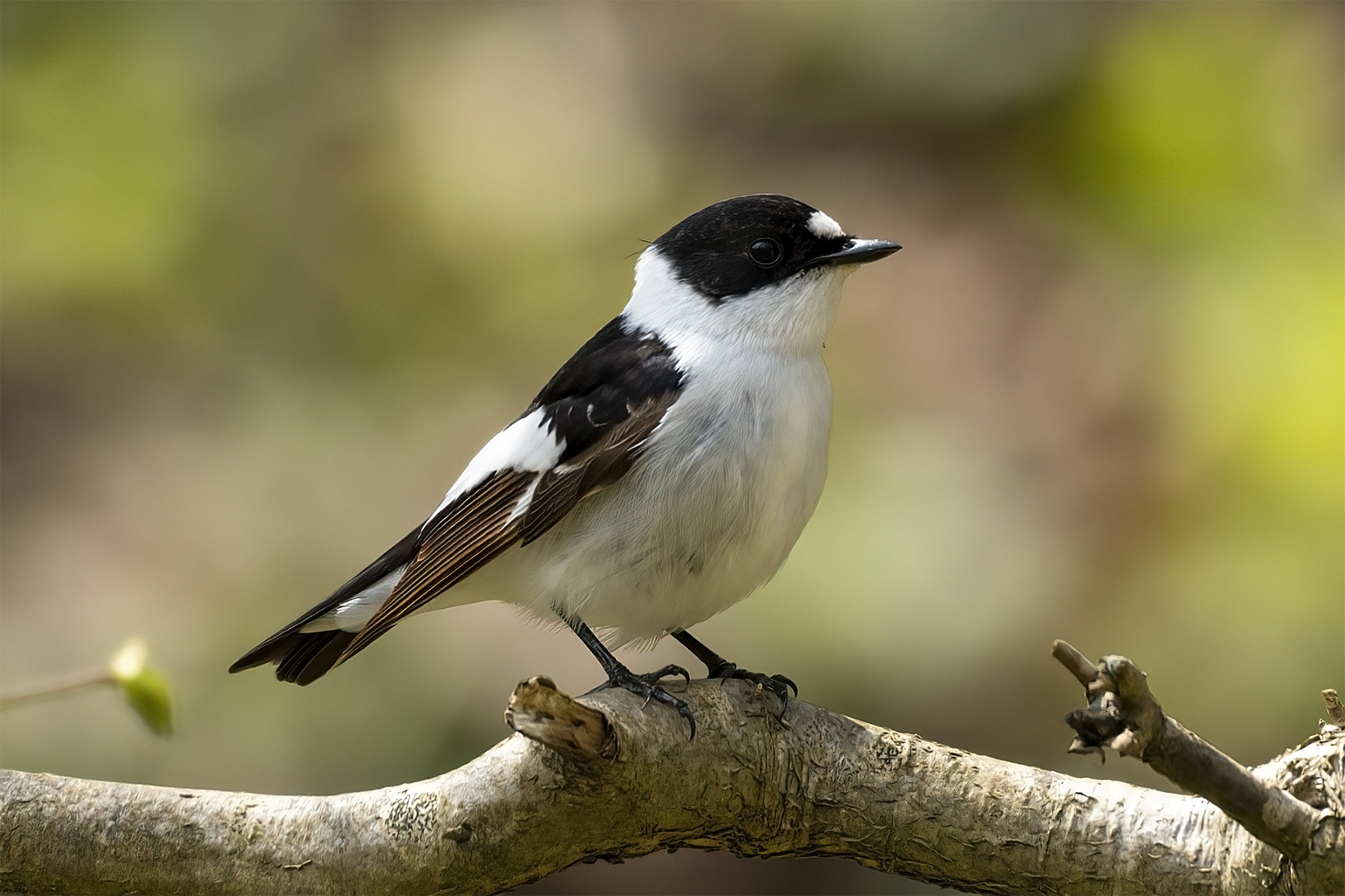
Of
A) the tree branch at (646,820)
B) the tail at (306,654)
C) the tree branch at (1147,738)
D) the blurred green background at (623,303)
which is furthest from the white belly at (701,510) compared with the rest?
the blurred green background at (623,303)

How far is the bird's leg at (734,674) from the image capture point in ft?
6.38

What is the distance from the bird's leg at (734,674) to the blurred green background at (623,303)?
973 mm

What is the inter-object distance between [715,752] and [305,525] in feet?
7.52

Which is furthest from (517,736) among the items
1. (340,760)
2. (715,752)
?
(340,760)

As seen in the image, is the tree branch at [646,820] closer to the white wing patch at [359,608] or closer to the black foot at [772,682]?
the black foot at [772,682]

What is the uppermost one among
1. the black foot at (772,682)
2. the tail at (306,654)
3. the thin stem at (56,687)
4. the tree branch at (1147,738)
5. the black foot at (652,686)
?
the tree branch at (1147,738)

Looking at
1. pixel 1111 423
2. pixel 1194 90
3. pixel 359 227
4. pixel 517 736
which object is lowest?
pixel 517 736

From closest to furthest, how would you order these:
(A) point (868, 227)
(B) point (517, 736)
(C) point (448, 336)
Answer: (B) point (517, 736)
(C) point (448, 336)
(A) point (868, 227)

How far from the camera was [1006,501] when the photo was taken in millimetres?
3609

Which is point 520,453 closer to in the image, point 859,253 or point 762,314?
point 762,314

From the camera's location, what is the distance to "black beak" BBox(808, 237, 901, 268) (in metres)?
2.24

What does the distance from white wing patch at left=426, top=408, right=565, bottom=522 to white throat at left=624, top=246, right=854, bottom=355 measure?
0.91 ft

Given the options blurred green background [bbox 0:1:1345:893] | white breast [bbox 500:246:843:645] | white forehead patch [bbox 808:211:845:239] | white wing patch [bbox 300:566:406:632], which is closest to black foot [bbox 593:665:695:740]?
white breast [bbox 500:246:843:645]

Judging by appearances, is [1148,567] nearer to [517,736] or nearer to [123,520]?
[517,736]
